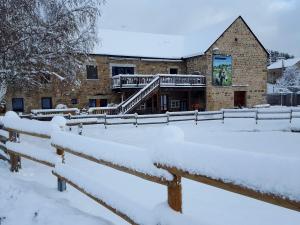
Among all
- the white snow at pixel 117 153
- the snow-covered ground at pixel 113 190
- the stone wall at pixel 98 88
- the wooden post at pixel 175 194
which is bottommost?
the snow-covered ground at pixel 113 190

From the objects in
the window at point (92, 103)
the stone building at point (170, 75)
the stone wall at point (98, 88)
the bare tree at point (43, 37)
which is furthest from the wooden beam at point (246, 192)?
the window at point (92, 103)

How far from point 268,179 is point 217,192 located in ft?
17.9

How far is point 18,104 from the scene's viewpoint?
24.8 metres

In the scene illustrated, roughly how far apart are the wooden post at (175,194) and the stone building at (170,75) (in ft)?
69.4

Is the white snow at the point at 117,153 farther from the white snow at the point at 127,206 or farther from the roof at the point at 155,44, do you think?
the roof at the point at 155,44

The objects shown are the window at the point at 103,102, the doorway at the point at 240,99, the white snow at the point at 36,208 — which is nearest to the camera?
the white snow at the point at 36,208

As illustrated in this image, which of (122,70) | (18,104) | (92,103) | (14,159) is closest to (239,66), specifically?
(122,70)

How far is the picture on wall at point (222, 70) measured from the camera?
94.5 ft

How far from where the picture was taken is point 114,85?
26453 mm

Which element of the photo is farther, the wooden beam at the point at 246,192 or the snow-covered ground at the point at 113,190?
the snow-covered ground at the point at 113,190

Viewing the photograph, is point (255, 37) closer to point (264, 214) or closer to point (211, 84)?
point (211, 84)

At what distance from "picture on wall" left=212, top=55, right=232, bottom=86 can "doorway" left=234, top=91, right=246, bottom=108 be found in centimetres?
164

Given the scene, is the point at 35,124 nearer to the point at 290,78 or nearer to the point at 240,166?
the point at 240,166

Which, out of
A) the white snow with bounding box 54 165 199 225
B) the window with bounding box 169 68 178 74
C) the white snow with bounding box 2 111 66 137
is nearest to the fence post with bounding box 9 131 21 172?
the white snow with bounding box 2 111 66 137
